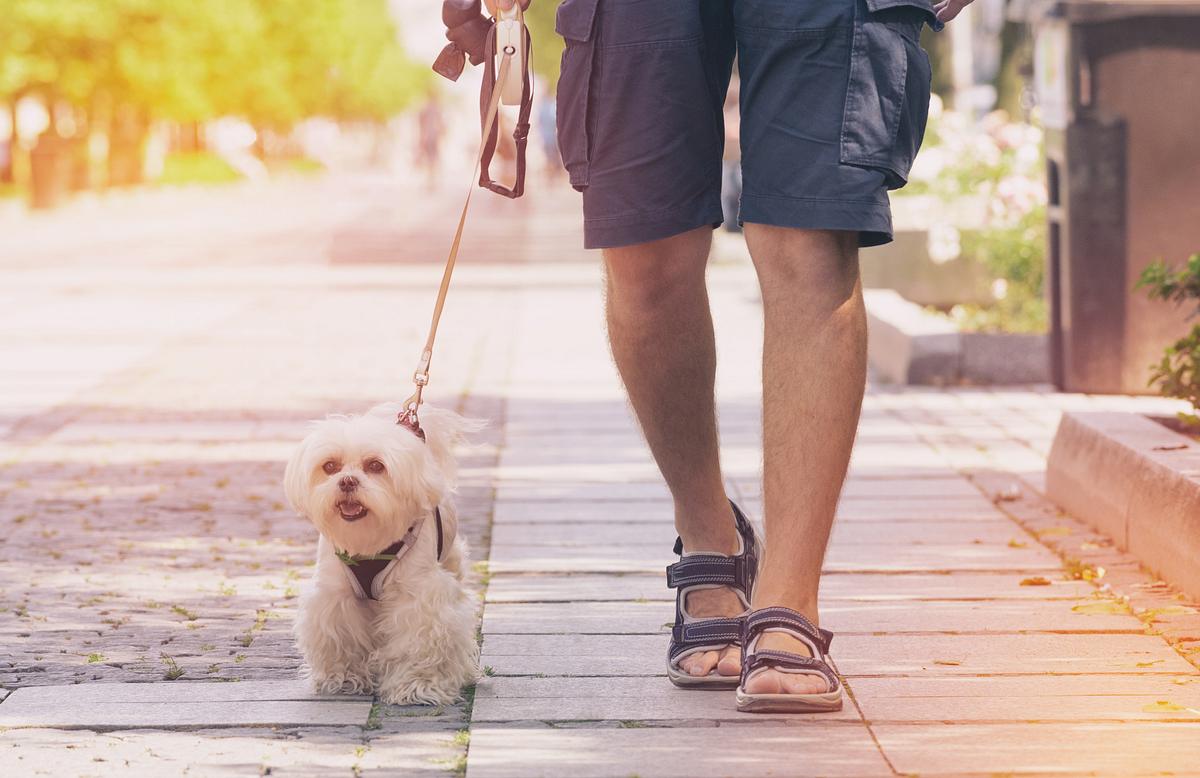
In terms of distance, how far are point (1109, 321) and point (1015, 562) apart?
9.77 ft

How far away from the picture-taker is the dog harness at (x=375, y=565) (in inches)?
143

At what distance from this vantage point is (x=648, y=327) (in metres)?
3.71

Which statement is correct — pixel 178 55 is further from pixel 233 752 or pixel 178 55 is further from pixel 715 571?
pixel 233 752

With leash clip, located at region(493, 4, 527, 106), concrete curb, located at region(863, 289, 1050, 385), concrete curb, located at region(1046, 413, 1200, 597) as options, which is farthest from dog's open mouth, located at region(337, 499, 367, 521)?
concrete curb, located at region(863, 289, 1050, 385)

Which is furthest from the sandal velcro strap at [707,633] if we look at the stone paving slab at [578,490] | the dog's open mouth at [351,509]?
the stone paving slab at [578,490]

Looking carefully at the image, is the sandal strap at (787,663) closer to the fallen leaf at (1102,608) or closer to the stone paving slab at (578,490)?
the fallen leaf at (1102,608)

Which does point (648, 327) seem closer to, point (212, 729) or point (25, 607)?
point (212, 729)

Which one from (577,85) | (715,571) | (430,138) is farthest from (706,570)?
(430,138)

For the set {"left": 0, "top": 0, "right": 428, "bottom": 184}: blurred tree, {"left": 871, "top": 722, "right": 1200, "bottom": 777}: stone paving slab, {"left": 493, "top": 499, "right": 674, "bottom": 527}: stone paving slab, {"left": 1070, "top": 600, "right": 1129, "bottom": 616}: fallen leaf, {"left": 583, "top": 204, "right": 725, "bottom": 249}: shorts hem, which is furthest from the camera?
{"left": 0, "top": 0, "right": 428, "bottom": 184}: blurred tree

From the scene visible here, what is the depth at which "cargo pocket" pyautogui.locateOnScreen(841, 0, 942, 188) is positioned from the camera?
11.1ft

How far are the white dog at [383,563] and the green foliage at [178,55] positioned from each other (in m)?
30.4

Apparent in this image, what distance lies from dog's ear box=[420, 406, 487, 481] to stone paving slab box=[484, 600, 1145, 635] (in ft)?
1.62

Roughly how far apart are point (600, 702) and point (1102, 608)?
1.34m

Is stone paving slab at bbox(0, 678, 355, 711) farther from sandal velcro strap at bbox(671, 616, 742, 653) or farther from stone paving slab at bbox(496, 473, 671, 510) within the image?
stone paving slab at bbox(496, 473, 671, 510)
